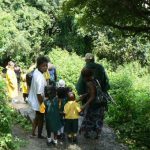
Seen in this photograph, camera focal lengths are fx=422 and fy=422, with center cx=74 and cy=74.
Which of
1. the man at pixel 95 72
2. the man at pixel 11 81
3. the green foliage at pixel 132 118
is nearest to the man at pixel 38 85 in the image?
the man at pixel 95 72

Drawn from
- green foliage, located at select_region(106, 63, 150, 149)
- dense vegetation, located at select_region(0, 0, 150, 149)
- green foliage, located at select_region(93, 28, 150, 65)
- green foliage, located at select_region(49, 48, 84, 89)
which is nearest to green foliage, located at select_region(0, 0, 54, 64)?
dense vegetation, located at select_region(0, 0, 150, 149)

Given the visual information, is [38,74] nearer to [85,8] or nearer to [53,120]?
[53,120]

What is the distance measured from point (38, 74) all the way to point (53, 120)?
99 cm

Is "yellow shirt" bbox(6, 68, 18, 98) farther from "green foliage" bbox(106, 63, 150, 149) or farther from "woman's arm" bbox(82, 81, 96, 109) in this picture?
"woman's arm" bbox(82, 81, 96, 109)

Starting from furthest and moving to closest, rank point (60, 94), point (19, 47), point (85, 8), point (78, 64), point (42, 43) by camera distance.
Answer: point (42, 43)
point (19, 47)
point (78, 64)
point (85, 8)
point (60, 94)

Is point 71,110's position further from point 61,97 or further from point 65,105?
point 61,97

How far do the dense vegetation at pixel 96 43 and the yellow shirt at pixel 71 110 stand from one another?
4.11ft

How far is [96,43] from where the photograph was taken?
3222cm

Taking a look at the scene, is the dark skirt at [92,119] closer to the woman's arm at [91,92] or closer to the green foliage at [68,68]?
the woman's arm at [91,92]

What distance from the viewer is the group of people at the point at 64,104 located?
8.56 metres

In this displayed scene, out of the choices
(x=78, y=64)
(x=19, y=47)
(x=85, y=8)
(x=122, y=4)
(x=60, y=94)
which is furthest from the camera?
(x=19, y=47)

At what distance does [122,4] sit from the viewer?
37.2ft

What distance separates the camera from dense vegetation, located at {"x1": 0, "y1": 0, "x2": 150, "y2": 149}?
11.5m

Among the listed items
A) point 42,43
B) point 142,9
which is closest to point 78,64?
point 142,9
